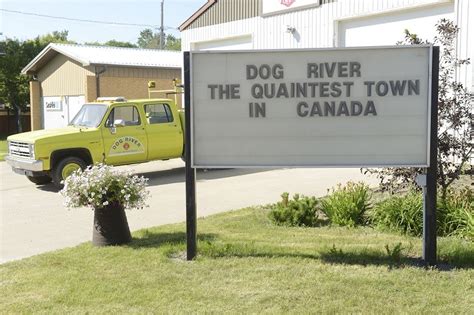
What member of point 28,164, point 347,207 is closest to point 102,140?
point 28,164

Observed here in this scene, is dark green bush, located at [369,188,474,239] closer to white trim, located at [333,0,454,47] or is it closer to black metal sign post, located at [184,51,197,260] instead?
black metal sign post, located at [184,51,197,260]

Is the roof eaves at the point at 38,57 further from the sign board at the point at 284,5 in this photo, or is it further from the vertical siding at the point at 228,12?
the sign board at the point at 284,5

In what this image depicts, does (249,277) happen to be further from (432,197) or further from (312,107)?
(432,197)

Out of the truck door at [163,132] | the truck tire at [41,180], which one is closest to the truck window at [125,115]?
the truck door at [163,132]

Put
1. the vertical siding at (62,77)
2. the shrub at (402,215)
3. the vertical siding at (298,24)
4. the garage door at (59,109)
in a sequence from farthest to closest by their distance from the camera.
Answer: the garage door at (59,109) < the vertical siding at (62,77) < the vertical siding at (298,24) < the shrub at (402,215)

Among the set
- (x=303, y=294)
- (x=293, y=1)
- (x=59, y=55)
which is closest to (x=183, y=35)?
(x=293, y=1)

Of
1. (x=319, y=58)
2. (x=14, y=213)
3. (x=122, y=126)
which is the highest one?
(x=319, y=58)

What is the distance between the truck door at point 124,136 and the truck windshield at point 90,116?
21 cm

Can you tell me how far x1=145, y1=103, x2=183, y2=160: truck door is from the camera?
42.3ft

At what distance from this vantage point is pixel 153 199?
1055cm

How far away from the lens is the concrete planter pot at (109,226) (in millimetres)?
6680

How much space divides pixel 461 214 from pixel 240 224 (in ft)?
9.27

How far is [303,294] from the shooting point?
4891mm

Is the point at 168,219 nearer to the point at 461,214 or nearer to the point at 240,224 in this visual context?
the point at 240,224
